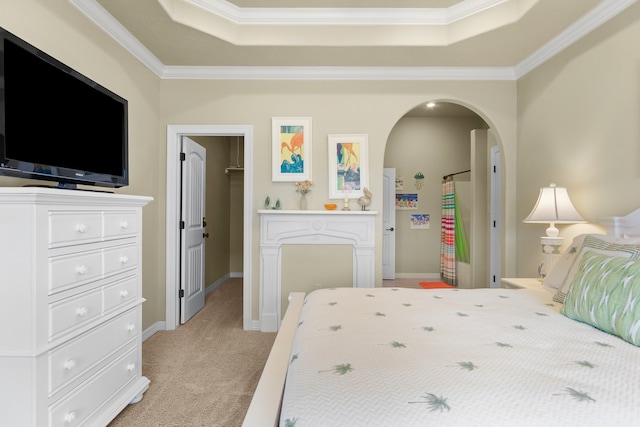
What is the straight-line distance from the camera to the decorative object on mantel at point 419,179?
592 centimetres

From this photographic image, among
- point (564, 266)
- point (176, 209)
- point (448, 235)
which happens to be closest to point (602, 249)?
point (564, 266)

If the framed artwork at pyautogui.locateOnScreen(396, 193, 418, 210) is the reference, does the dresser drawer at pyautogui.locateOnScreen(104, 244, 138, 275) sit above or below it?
below

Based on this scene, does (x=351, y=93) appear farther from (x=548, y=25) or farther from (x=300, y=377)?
(x=300, y=377)

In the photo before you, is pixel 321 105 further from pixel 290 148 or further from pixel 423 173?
pixel 423 173

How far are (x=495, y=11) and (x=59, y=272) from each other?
340 cm

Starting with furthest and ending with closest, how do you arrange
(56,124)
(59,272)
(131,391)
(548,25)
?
(548,25) < (131,391) < (56,124) < (59,272)

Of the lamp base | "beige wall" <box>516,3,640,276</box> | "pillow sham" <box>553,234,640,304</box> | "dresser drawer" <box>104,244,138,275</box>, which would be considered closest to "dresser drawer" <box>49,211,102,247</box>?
"dresser drawer" <box>104,244,138,275</box>

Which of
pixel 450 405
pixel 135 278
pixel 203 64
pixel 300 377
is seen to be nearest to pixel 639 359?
pixel 450 405

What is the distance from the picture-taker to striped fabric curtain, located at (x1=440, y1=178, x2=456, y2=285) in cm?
526

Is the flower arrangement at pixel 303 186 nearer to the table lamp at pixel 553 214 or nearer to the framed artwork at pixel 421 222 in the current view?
the table lamp at pixel 553 214

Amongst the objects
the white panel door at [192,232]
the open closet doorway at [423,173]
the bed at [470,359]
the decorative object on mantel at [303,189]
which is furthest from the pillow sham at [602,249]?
the open closet doorway at [423,173]

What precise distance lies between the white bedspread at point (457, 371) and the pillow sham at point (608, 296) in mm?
47

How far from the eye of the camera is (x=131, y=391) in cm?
202

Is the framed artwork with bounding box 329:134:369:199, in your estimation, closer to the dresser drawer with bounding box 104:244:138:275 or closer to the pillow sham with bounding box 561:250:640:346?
the dresser drawer with bounding box 104:244:138:275
